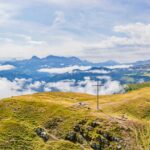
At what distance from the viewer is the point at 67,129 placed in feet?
578

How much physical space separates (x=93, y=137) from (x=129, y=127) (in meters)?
20.1

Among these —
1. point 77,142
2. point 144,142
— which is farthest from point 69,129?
point 144,142

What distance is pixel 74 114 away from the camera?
616 ft

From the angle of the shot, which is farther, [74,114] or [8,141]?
[74,114]

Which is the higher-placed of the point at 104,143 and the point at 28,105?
the point at 28,105

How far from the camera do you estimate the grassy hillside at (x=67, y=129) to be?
167 m

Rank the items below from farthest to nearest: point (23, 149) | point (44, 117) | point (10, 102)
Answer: point (10, 102) < point (44, 117) < point (23, 149)

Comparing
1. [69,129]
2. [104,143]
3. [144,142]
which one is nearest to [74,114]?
[69,129]

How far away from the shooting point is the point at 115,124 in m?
179

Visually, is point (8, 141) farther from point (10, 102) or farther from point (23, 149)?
point (10, 102)

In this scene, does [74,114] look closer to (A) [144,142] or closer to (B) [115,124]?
(B) [115,124]

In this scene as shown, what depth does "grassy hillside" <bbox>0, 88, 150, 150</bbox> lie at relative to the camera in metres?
167

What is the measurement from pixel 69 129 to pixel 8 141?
94.7ft

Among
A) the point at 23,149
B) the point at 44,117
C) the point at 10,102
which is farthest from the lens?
the point at 10,102
